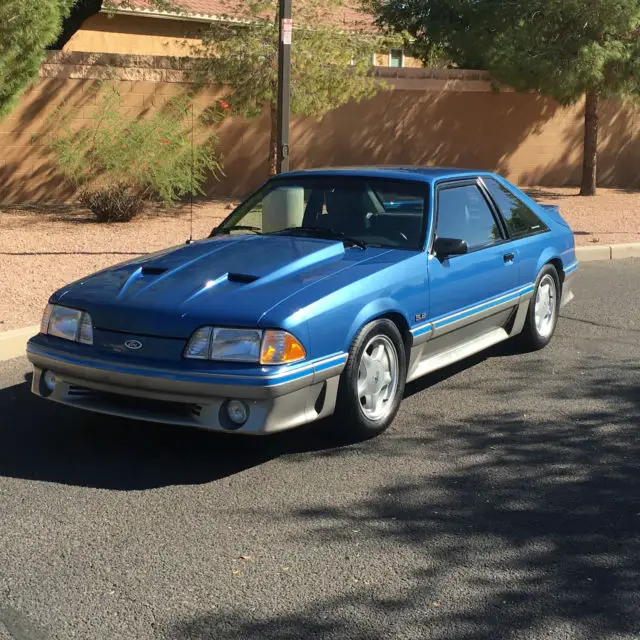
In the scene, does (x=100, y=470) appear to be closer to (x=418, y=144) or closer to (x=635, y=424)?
(x=635, y=424)

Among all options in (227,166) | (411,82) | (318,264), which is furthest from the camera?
(411,82)

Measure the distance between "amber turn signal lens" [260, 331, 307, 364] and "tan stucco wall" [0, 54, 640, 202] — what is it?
12185 mm

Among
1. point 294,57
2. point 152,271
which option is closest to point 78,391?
point 152,271

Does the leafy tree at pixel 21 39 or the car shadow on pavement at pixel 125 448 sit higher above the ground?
the leafy tree at pixel 21 39

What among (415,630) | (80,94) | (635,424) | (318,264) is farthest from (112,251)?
(415,630)

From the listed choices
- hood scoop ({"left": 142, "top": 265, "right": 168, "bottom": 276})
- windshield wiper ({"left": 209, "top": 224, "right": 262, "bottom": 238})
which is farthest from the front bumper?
windshield wiper ({"left": 209, "top": 224, "right": 262, "bottom": 238})

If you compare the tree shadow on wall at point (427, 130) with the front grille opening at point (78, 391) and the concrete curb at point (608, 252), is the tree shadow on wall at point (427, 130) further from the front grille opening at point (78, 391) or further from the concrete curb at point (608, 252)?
the front grille opening at point (78, 391)

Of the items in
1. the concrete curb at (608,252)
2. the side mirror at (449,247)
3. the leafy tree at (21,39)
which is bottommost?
the concrete curb at (608,252)

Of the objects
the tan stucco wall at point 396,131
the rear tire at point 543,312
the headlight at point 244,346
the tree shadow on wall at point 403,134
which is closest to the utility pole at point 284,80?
the rear tire at point 543,312

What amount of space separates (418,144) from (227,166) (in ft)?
13.6

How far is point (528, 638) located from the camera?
3518 millimetres

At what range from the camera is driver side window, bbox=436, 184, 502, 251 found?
21.4 feet

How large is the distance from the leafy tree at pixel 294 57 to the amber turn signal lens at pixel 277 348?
36.9 feet

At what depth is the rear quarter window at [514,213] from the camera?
726 cm
